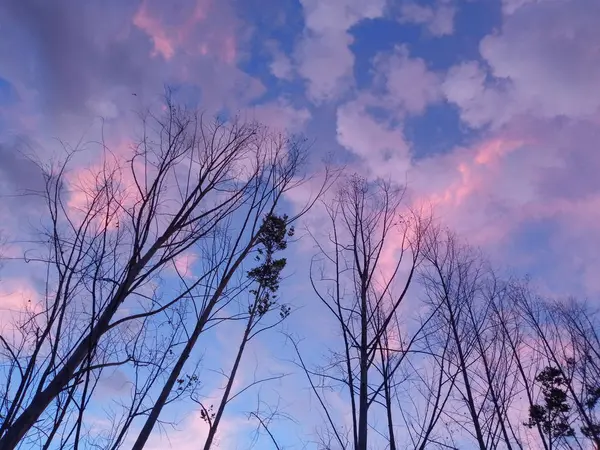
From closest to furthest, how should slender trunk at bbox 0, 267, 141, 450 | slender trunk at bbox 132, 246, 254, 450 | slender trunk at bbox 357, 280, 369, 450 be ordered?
slender trunk at bbox 0, 267, 141, 450 < slender trunk at bbox 357, 280, 369, 450 < slender trunk at bbox 132, 246, 254, 450

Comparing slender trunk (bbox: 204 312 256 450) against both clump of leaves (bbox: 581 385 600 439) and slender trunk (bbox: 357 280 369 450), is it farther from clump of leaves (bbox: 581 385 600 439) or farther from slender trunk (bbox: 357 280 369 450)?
clump of leaves (bbox: 581 385 600 439)

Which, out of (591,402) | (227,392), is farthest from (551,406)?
(227,392)

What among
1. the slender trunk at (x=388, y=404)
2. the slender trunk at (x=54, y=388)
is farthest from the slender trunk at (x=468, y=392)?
→ the slender trunk at (x=54, y=388)

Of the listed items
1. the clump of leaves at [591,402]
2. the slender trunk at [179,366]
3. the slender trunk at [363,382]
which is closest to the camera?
the slender trunk at [363,382]

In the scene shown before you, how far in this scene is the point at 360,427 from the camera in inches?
207

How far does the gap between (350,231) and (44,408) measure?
5.18 metres

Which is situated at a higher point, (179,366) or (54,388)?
(179,366)

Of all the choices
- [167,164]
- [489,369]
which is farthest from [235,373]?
[167,164]

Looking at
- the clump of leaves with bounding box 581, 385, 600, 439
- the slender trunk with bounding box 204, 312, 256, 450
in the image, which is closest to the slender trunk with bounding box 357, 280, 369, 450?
the slender trunk with bounding box 204, 312, 256, 450

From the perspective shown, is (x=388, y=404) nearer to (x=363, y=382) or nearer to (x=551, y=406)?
(x=363, y=382)

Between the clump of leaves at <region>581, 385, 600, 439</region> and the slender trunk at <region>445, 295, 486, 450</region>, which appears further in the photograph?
the clump of leaves at <region>581, 385, 600, 439</region>

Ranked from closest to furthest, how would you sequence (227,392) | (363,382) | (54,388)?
(54,388), (363,382), (227,392)

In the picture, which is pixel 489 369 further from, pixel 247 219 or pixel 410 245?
pixel 247 219

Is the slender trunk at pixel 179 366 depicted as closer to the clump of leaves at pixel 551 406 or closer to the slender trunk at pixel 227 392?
the slender trunk at pixel 227 392
